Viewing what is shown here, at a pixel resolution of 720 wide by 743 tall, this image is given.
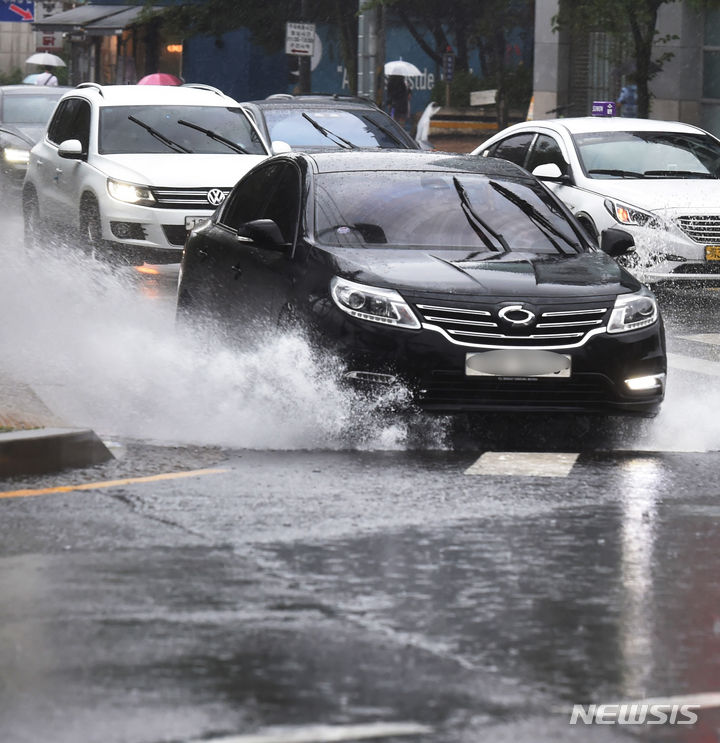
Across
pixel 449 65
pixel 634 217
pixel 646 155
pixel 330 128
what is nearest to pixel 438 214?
pixel 634 217

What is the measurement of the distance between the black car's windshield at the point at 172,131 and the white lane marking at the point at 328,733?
584 inches

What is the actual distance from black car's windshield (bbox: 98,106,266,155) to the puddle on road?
20.5 feet

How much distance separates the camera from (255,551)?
22.5 ft

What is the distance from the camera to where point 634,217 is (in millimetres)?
16844

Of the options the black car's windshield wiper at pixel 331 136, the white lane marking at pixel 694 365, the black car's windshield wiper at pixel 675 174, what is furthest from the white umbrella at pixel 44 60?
the white lane marking at pixel 694 365

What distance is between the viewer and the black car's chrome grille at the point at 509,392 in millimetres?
9312

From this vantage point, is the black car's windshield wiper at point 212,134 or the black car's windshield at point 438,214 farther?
the black car's windshield wiper at point 212,134

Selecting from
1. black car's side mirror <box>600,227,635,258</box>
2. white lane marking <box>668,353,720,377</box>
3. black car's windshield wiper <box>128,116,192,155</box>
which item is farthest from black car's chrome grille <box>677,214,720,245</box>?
black car's side mirror <box>600,227,635,258</box>

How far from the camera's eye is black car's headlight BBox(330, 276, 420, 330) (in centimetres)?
933

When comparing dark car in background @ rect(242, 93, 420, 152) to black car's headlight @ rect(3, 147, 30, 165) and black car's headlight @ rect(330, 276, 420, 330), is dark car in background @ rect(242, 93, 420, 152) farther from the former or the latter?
black car's headlight @ rect(330, 276, 420, 330)

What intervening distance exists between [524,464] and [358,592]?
117 inches

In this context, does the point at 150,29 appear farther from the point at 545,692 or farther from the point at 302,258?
the point at 545,692

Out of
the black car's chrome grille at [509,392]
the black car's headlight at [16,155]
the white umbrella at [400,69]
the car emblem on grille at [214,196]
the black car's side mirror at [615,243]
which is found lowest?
the black car's chrome grille at [509,392]

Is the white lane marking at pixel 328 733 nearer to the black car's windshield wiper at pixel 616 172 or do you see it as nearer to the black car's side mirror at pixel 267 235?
the black car's side mirror at pixel 267 235
